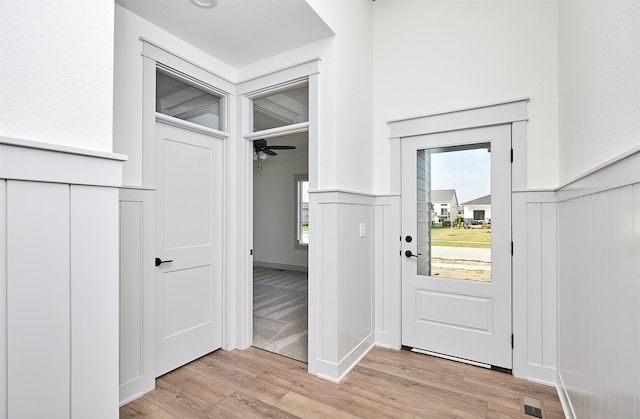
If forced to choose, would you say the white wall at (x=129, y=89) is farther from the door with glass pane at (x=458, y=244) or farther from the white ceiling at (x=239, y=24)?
the door with glass pane at (x=458, y=244)

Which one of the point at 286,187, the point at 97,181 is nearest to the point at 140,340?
the point at 97,181

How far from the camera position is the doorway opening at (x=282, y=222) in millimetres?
2812

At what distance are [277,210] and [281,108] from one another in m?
4.53

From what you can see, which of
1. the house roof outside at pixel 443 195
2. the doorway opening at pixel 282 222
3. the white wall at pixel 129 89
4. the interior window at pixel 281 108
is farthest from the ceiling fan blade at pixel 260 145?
the house roof outside at pixel 443 195

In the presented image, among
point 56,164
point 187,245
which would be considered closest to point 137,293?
point 187,245

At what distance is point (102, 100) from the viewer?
3.94 feet

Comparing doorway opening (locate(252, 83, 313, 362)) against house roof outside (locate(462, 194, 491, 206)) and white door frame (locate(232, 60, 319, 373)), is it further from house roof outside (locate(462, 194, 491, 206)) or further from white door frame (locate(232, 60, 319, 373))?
house roof outside (locate(462, 194, 491, 206))

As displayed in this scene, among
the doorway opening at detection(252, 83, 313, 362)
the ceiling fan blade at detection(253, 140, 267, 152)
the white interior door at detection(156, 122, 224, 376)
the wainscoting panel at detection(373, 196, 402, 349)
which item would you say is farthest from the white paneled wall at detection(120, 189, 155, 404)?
the ceiling fan blade at detection(253, 140, 267, 152)

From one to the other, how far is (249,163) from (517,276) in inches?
101

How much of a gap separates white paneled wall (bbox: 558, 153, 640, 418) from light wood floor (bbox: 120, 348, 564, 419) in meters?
0.44

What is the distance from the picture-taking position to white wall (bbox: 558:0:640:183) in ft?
3.57

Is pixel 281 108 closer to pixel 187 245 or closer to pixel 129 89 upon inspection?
pixel 129 89

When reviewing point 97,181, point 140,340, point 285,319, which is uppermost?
point 97,181

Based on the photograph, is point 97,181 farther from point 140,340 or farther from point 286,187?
point 286,187
